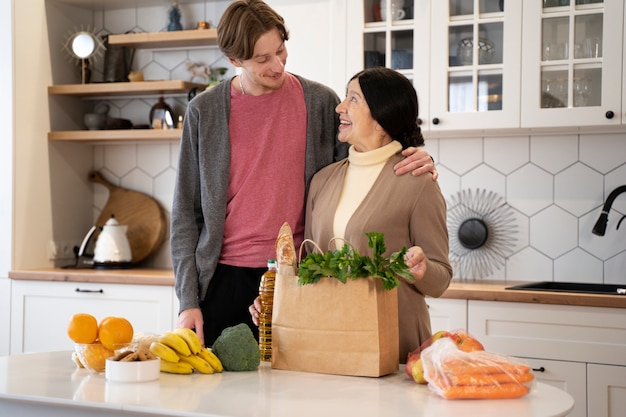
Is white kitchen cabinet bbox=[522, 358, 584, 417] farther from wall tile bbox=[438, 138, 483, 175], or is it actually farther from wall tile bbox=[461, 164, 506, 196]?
wall tile bbox=[438, 138, 483, 175]

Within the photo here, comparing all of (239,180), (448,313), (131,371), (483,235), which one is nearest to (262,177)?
(239,180)

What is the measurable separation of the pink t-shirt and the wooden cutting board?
206 cm

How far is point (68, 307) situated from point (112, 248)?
0.35 meters

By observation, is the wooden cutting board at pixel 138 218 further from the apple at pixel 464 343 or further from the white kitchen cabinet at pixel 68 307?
the apple at pixel 464 343

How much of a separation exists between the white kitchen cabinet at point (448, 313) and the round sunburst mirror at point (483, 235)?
0.55 m

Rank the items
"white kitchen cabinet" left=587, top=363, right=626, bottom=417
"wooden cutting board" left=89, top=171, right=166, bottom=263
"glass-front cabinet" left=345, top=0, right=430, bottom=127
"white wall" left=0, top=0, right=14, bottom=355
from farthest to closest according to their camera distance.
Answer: "wooden cutting board" left=89, top=171, right=166, bottom=263 → "white wall" left=0, top=0, right=14, bottom=355 → "glass-front cabinet" left=345, top=0, right=430, bottom=127 → "white kitchen cabinet" left=587, top=363, right=626, bottom=417

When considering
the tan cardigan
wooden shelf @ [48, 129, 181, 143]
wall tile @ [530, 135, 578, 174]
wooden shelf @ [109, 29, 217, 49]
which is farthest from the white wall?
the tan cardigan

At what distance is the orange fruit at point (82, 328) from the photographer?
1.75 metres

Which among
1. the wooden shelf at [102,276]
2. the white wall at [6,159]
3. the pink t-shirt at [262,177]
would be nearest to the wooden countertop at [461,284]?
the wooden shelf at [102,276]

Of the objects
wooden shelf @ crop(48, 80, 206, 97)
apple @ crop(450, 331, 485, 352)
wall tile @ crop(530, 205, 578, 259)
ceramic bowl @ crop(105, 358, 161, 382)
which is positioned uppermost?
wooden shelf @ crop(48, 80, 206, 97)

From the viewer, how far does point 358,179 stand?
216 centimetres

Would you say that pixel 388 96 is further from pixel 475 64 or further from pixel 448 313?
pixel 475 64

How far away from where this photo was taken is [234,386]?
167 cm

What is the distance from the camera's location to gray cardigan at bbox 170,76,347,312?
2270 millimetres
